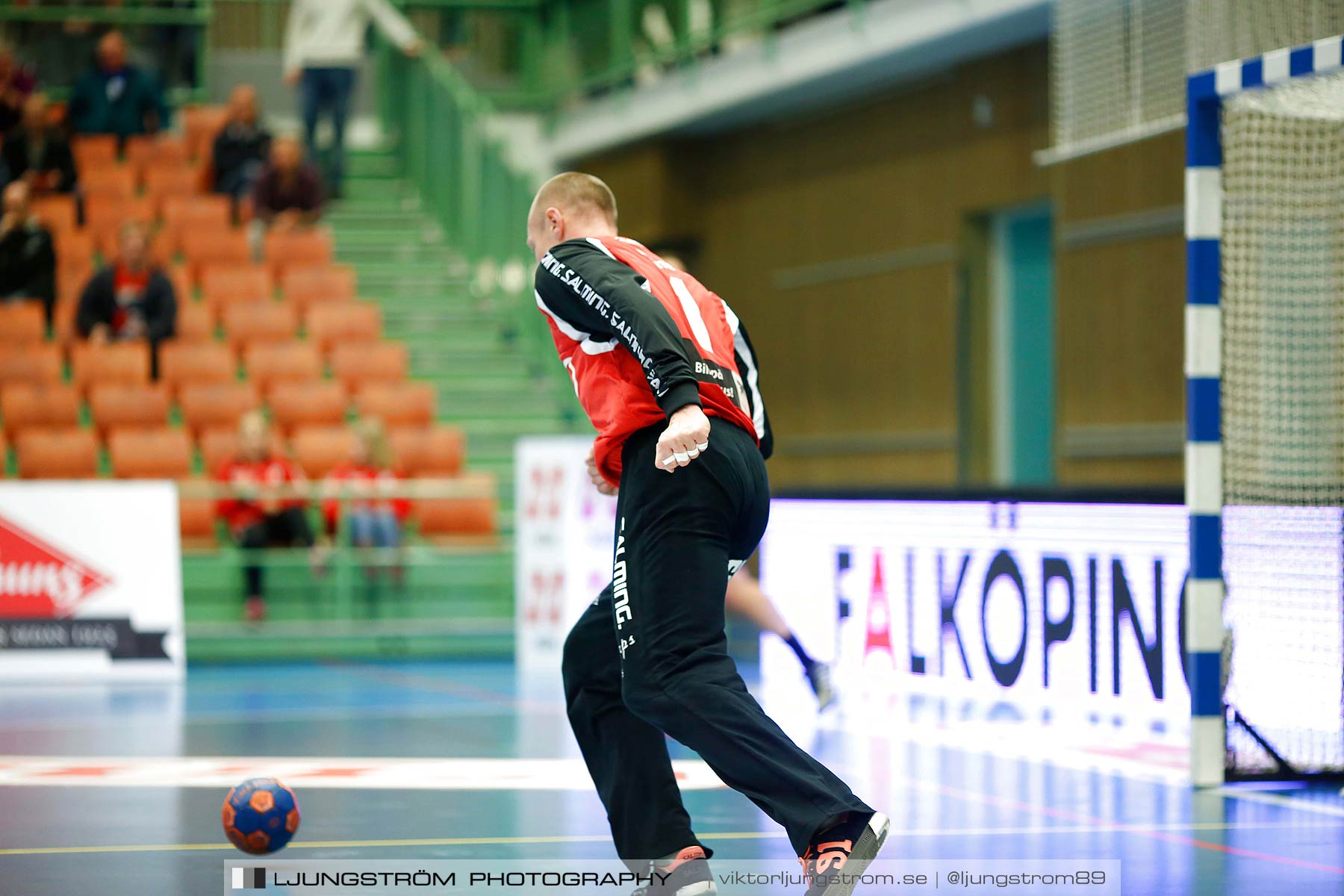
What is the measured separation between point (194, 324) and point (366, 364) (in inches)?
60.5

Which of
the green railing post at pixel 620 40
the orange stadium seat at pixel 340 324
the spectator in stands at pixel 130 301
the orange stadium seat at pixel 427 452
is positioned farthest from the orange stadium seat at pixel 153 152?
the orange stadium seat at pixel 427 452

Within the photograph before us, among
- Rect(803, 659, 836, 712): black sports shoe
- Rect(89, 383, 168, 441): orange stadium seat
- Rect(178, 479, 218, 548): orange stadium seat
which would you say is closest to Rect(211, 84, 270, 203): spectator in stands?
Rect(89, 383, 168, 441): orange stadium seat

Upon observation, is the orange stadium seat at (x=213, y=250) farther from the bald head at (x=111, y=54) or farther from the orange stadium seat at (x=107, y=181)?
the bald head at (x=111, y=54)

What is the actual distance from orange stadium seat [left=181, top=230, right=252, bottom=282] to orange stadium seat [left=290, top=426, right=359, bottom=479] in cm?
290

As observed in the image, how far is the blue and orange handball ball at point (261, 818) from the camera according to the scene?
15.5 feet

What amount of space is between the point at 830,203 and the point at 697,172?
2.40m

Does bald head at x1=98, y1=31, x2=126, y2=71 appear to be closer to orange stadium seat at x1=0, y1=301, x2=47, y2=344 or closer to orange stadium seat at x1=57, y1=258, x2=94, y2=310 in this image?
orange stadium seat at x1=57, y1=258, x2=94, y2=310

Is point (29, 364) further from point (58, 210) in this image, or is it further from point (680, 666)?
point (680, 666)

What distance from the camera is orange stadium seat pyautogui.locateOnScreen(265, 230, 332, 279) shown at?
55.2ft

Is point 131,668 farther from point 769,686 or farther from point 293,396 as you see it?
point 769,686

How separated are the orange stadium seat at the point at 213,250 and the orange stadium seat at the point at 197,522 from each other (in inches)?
141

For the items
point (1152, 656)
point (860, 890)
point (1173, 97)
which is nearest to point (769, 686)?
point (1152, 656)

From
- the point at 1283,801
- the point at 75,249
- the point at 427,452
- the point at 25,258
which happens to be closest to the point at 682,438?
the point at 1283,801

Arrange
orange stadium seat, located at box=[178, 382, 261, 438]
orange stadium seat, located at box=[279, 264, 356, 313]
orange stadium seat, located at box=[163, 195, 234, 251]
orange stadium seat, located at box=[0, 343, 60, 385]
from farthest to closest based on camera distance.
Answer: orange stadium seat, located at box=[163, 195, 234, 251] < orange stadium seat, located at box=[279, 264, 356, 313] < orange stadium seat, located at box=[178, 382, 261, 438] < orange stadium seat, located at box=[0, 343, 60, 385]
